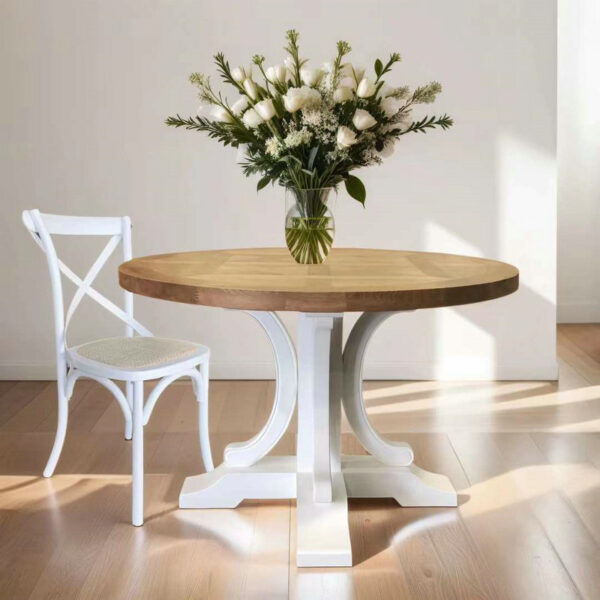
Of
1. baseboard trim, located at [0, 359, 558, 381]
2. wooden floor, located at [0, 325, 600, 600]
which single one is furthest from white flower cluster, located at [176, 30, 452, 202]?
baseboard trim, located at [0, 359, 558, 381]

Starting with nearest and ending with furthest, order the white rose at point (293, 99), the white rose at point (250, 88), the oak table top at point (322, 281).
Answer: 1. the oak table top at point (322, 281)
2. the white rose at point (293, 99)
3. the white rose at point (250, 88)

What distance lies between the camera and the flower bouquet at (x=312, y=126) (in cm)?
236

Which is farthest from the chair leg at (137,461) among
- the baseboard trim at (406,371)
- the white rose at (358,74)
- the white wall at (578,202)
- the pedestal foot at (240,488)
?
the white wall at (578,202)

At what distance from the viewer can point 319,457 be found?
2557mm

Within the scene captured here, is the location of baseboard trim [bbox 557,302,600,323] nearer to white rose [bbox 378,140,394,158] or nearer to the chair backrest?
the chair backrest

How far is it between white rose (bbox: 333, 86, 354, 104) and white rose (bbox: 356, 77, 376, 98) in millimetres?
26

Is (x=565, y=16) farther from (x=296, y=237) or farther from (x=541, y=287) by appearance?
(x=296, y=237)

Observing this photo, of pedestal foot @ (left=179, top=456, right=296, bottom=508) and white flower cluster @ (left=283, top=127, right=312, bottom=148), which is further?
pedestal foot @ (left=179, top=456, right=296, bottom=508)

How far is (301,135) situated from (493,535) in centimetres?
123

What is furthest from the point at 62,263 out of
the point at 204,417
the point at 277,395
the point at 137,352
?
the point at 277,395

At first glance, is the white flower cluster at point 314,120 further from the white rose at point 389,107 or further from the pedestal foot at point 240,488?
the pedestal foot at point 240,488

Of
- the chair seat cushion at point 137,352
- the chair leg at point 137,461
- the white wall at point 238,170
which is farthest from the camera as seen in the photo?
the white wall at point 238,170

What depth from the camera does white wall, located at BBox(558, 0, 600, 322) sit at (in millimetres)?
5734

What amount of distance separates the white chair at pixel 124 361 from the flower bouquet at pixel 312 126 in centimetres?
58
